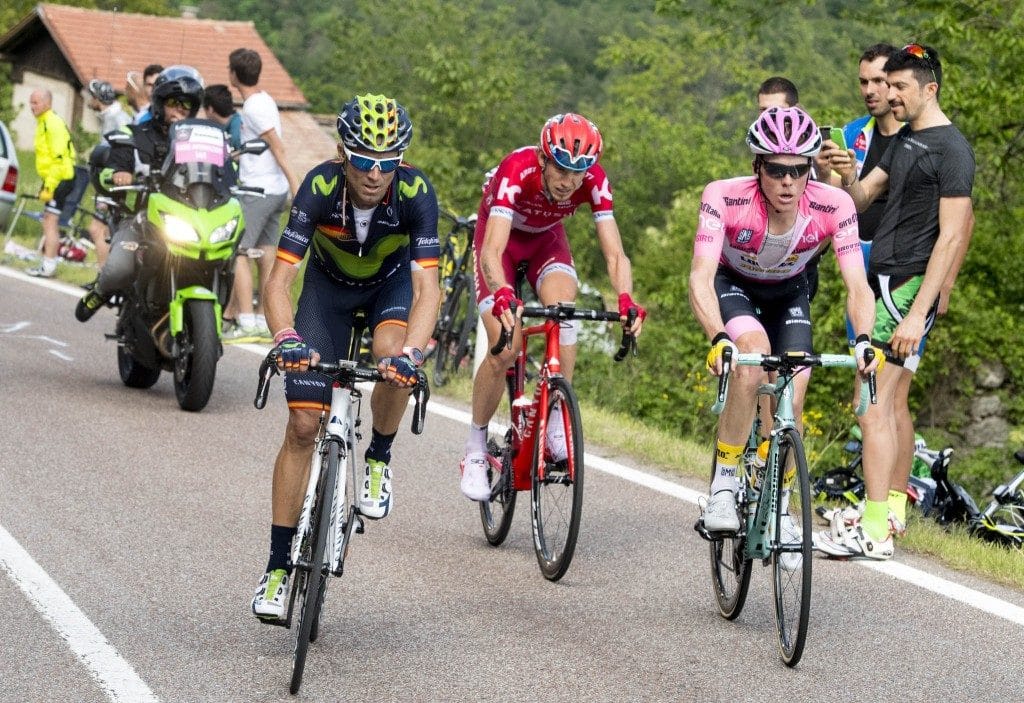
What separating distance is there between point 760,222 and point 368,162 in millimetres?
1795

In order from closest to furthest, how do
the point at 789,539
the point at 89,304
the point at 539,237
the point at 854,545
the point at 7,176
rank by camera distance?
the point at 789,539 < the point at 854,545 < the point at 539,237 < the point at 89,304 < the point at 7,176

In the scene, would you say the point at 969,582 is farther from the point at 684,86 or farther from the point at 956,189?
the point at 684,86

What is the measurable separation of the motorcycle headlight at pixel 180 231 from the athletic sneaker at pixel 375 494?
4411 millimetres

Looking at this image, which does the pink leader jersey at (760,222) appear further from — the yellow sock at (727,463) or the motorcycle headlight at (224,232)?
the motorcycle headlight at (224,232)

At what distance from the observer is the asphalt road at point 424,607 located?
17.3 ft

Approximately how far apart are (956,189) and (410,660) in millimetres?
3731

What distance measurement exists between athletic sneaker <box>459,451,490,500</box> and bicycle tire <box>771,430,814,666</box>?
185 centimetres

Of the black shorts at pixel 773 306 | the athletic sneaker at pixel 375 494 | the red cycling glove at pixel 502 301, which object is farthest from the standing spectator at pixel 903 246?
the athletic sneaker at pixel 375 494

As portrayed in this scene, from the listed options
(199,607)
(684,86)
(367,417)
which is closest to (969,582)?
(199,607)

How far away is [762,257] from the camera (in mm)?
6488

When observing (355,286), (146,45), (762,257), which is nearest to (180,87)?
(355,286)

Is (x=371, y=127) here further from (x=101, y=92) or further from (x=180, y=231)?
(x=101, y=92)

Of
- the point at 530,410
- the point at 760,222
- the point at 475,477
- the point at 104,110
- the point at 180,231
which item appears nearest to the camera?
the point at 760,222

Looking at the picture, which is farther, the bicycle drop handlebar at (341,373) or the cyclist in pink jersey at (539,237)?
the cyclist in pink jersey at (539,237)
